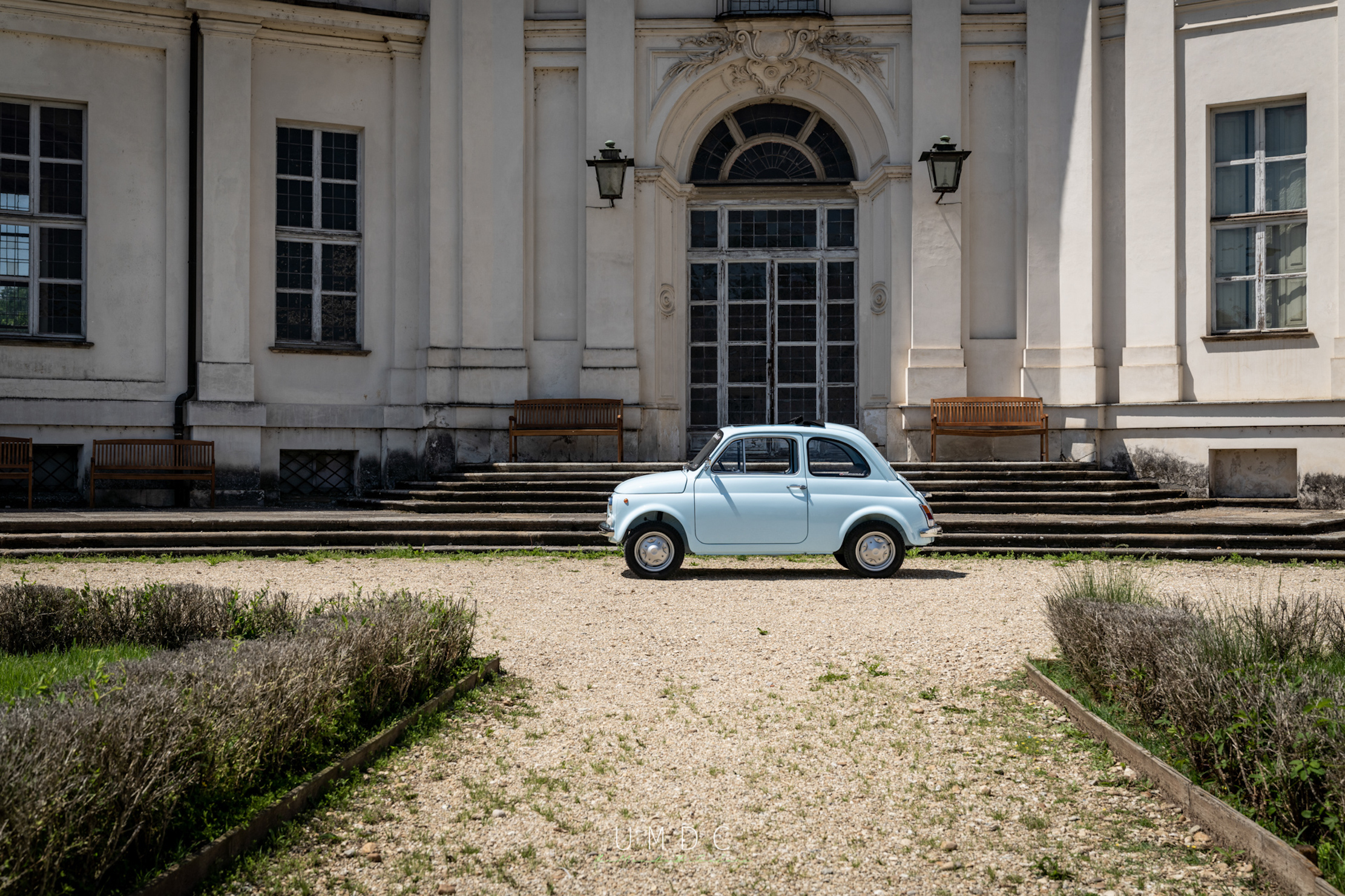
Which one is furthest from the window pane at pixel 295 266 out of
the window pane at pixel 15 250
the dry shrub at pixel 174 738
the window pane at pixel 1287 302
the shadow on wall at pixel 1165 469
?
the window pane at pixel 1287 302

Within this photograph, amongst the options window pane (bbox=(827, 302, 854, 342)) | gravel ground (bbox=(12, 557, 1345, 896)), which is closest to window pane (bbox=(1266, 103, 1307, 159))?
window pane (bbox=(827, 302, 854, 342))

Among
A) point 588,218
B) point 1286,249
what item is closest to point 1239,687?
point 1286,249

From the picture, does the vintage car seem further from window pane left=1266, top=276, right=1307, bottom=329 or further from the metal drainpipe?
the metal drainpipe

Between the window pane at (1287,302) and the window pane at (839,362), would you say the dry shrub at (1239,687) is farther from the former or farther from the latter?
the window pane at (839,362)

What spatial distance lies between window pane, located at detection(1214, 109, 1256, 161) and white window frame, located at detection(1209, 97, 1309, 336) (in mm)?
36

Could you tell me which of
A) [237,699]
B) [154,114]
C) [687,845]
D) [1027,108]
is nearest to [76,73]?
[154,114]

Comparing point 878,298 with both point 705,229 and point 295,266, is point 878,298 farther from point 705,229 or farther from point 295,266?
point 295,266

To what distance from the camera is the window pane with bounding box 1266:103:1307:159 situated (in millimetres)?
15719

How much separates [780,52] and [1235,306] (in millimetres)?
7430

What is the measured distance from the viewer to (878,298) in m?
18.2

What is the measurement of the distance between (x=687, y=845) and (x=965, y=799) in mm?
1147

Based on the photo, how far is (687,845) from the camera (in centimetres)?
405

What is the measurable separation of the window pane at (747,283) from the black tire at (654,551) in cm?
900

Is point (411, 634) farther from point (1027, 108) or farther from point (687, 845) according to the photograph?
point (1027, 108)
